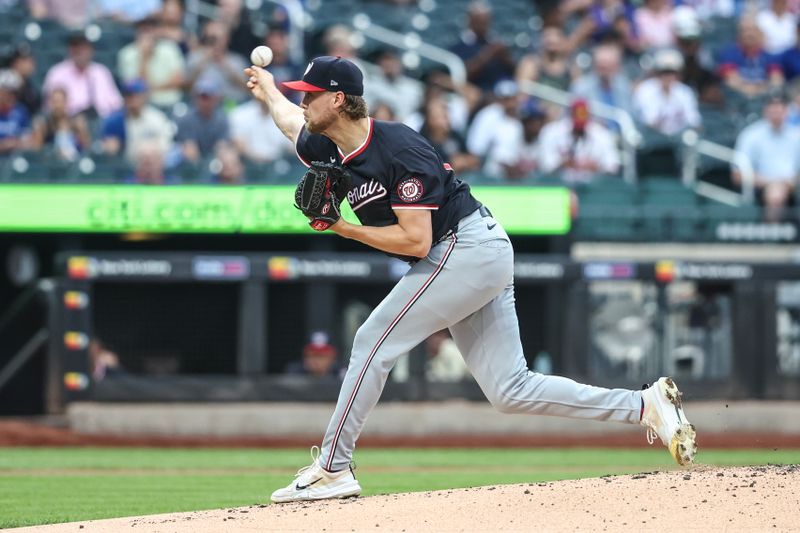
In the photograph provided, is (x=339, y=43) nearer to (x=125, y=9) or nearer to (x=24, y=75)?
(x=125, y=9)

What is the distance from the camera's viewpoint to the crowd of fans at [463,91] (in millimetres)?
12977

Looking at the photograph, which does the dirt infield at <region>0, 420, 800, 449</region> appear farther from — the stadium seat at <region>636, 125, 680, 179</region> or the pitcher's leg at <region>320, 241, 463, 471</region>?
the pitcher's leg at <region>320, 241, 463, 471</region>

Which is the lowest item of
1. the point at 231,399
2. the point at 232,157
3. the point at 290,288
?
the point at 231,399

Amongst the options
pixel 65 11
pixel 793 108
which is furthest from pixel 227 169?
pixel 793 108

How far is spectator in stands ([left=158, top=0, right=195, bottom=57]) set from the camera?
46.4 feet

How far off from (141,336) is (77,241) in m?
1.11

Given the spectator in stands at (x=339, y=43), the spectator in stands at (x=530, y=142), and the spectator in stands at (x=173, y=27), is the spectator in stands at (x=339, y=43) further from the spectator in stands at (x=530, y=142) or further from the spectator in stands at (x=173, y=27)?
the spectator in stands at (x=530, y=142)

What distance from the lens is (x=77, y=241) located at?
41.2 feet

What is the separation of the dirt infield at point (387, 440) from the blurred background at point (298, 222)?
35 centimetres

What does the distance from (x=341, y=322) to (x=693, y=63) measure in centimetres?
556

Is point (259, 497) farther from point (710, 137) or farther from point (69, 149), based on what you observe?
point (710, 137)

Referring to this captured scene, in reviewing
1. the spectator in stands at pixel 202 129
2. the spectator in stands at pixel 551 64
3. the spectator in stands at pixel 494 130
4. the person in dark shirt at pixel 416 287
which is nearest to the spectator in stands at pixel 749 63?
the spectator in stands at pixel 551 64

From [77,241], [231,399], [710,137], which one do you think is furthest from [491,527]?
[710,137]

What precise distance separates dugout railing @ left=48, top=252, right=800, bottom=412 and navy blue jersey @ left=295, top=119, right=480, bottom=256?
613cm
